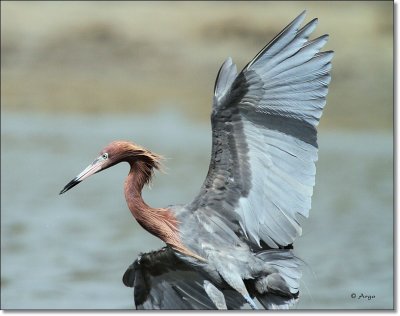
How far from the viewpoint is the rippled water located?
276 inches

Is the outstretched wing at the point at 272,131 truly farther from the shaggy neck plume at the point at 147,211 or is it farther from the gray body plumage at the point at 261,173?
the shaggy neck plume at the point at 147,211

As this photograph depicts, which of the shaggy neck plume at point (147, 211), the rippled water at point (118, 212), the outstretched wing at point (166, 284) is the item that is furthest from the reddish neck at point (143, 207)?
the rippled water at point (118, 212)

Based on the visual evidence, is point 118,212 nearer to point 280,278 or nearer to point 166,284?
point 166,284

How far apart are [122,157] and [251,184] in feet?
1.91

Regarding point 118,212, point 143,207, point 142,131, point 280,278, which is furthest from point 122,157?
point 142,131

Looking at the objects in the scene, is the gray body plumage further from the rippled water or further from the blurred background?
the blurred background

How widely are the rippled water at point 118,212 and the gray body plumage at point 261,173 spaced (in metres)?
1.69

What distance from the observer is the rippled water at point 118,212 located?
7008 mm

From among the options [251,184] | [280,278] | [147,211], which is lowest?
[280,278]

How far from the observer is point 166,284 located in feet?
15.6

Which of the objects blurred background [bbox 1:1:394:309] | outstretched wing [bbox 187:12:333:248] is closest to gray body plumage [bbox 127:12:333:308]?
outstretched wing [bbox 187:12:333:248]

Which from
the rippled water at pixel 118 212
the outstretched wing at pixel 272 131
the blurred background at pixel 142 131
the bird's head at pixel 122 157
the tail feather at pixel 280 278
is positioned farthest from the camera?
the blurred background at pixel 142 131

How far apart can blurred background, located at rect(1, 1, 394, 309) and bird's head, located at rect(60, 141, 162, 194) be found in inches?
73.3

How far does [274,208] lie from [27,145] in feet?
20.1
